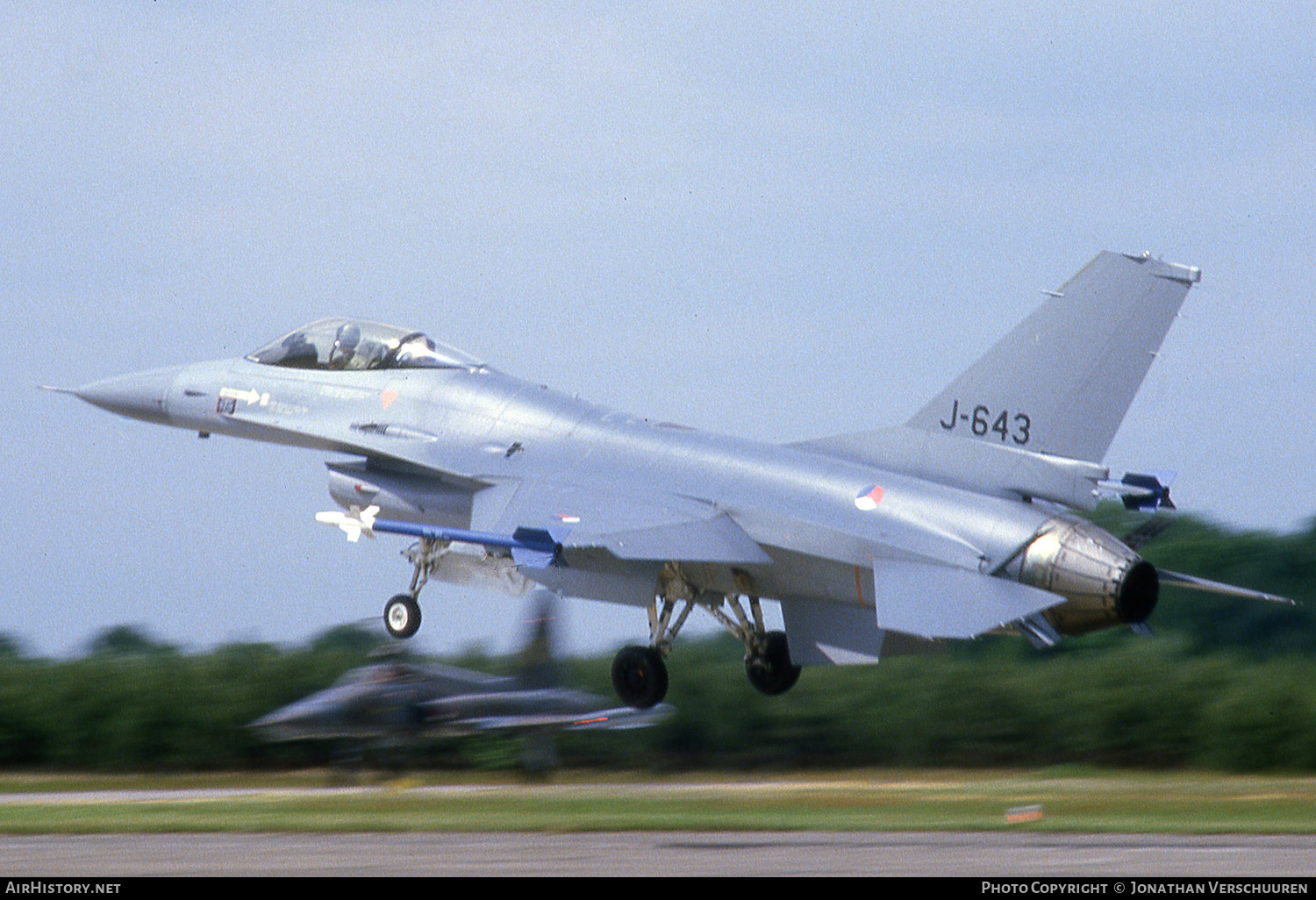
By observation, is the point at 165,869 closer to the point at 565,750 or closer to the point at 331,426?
the point at 331,426

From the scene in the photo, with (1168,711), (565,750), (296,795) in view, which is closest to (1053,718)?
(1168,711)

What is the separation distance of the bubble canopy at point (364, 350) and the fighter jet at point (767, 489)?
26 mm

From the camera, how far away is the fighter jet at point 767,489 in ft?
52.0

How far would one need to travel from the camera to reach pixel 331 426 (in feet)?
63.4

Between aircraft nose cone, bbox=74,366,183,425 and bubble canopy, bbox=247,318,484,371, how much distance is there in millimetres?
1473

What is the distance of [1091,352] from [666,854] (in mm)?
6208

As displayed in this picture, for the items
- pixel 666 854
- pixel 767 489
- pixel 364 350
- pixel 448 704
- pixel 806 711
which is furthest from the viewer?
pixel 806 711

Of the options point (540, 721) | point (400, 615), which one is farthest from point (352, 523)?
point (540, 721)

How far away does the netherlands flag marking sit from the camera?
16.5 m

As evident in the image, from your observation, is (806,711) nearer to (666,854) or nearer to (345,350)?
(345,350)

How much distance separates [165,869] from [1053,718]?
70.8 feet

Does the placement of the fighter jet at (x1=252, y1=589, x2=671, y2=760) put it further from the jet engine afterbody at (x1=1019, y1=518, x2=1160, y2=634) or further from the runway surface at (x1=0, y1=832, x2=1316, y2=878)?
the jet engine afterbody at (x1=1019, y1=518, x2=1160, y2=634)

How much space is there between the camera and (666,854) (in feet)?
46.2

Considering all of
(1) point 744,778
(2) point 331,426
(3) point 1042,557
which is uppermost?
(2) point 331,426
